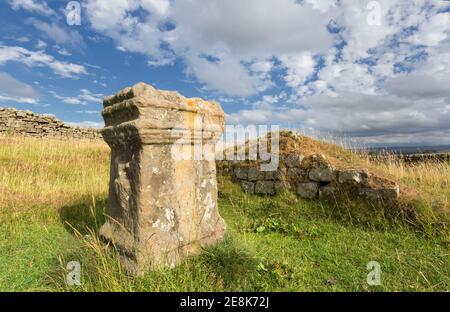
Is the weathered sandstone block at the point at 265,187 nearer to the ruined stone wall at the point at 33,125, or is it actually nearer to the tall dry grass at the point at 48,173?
the tall dry grass at the point at 48,173

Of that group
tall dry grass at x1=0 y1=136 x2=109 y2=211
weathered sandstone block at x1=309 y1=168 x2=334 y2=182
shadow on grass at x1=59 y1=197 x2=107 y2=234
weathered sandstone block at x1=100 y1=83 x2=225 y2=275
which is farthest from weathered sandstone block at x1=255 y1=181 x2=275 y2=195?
tall dry grass at x1=0 y1=136 x2=109 y2=211

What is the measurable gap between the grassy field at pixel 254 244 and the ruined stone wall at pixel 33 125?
9.74 meters

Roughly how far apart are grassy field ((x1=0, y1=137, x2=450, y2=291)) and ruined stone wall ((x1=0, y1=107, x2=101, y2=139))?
9.74 m

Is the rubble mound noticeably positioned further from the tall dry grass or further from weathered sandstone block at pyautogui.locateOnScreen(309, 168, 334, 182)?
the tall dry grass

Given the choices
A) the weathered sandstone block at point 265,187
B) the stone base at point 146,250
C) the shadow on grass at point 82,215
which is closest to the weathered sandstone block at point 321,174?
the weathered sandstone block at point 265,187

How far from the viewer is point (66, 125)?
1730 cm

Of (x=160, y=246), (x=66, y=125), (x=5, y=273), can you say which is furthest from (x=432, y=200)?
(x=66, y=125)

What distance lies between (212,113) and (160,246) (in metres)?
1.59

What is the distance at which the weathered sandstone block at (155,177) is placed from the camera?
2754mm

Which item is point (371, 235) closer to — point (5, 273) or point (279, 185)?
point (279, 185)

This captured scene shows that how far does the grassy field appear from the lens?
2.73 metres

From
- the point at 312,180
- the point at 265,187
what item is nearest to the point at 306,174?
the point at 312,180
